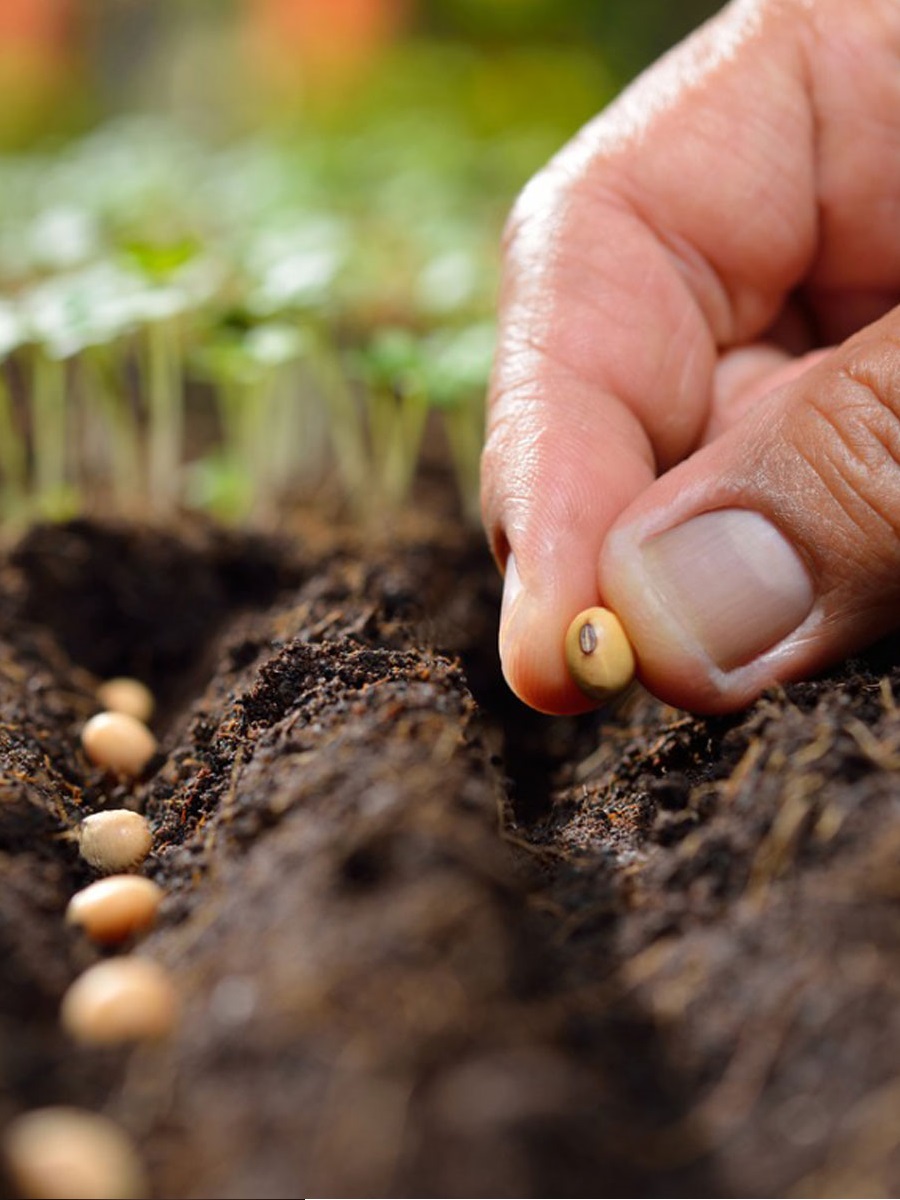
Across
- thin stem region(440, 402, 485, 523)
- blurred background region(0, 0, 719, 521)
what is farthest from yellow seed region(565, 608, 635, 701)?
thin stem region(440, 402, 485, 523)

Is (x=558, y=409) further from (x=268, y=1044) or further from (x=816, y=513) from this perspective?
(x=268, y=1044)

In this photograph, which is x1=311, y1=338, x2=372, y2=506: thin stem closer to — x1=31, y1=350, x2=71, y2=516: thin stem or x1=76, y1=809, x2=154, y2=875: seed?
x1=31, y1=350, x2=71, y2=516: thin stem

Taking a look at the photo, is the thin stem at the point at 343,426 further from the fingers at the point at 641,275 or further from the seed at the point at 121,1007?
the seed at the point at 121,1007

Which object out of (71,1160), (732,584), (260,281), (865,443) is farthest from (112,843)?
(260,281)

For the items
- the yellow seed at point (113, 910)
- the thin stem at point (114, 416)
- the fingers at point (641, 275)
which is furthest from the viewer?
the thin stem at point (114, 416)

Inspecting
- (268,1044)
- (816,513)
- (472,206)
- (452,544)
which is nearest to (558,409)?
(816,513)

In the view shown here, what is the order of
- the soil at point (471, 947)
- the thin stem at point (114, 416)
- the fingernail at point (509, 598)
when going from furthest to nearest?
the thin stem at point (114, 416), the fingernail at point (509, 598), the soil at point (471, 947)

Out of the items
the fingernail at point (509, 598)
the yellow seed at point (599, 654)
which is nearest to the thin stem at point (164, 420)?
the fingernail at point (509, 598)
